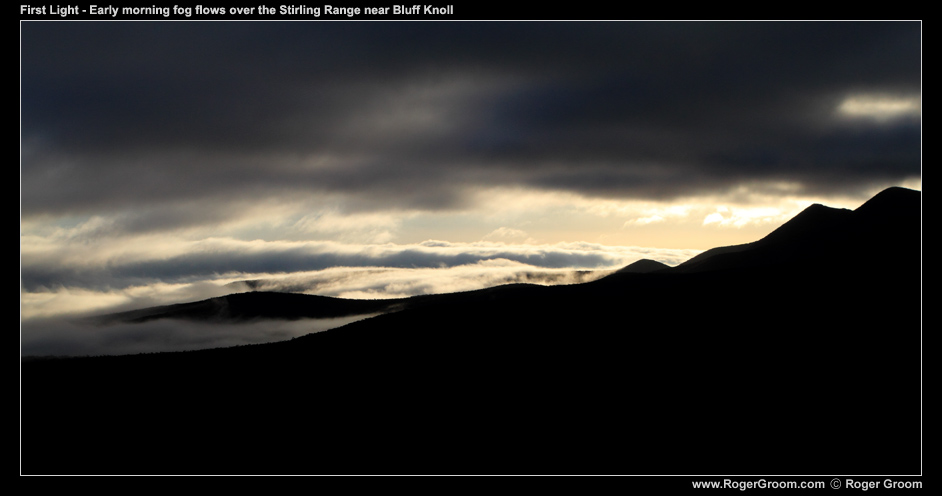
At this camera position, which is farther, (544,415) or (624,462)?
(544,415)

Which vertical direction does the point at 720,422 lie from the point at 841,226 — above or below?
below

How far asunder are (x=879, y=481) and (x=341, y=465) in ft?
124

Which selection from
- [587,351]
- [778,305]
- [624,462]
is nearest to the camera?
[624,462]

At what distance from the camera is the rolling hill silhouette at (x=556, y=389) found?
1815 inches

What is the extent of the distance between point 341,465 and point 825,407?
4789 cm

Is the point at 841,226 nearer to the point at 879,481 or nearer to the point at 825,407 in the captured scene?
the point at 825,407

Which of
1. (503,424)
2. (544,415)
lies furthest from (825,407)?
(503,424)

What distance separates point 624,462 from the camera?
45156mm

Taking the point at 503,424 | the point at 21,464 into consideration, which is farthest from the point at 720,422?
the point at 21,464

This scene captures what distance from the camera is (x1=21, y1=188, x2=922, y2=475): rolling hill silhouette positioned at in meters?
46.1

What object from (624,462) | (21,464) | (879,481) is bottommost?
(624,462)

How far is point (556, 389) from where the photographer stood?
2408 inches

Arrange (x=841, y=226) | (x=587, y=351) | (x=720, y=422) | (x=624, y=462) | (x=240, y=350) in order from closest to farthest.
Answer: (x=624, y=462)
(x=720, y=422)
(x=587, y=351)
(x=240, y=350)
(x=841, y=226)
